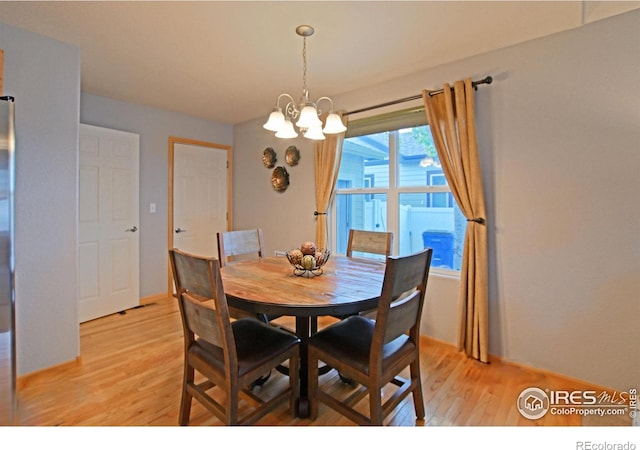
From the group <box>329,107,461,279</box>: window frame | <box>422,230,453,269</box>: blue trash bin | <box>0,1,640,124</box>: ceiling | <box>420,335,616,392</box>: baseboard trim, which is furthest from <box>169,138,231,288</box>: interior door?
<box>420,335,616,392</box>: baseboard trim

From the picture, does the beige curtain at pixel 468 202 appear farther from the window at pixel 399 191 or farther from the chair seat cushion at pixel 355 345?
the chair seat cushion at pixel 355 345

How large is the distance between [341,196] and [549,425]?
7.93ft

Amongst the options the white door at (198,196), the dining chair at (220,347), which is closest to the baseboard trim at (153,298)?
the white door at (198,196)

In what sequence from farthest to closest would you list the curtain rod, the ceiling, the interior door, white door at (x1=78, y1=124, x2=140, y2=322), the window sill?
the interior door, white door at (x1=78, y1=124, x2=140, y2=322), the window sill, the curtain rod, the ceiling

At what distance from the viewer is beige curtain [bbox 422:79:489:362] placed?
7.66ft

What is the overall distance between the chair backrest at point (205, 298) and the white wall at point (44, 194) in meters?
1.33

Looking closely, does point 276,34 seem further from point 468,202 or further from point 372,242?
point 468,202

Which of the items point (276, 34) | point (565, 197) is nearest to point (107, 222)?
point (276, 34)

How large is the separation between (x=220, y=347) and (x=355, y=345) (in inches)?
25.8

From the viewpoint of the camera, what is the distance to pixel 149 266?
12.2 ft

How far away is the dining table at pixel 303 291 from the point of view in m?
1.41

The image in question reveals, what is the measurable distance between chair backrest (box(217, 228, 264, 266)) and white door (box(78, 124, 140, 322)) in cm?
167

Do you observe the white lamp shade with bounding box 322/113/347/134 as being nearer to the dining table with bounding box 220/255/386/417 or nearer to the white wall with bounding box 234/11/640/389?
the dining table with bounding box 220/255/386/417
